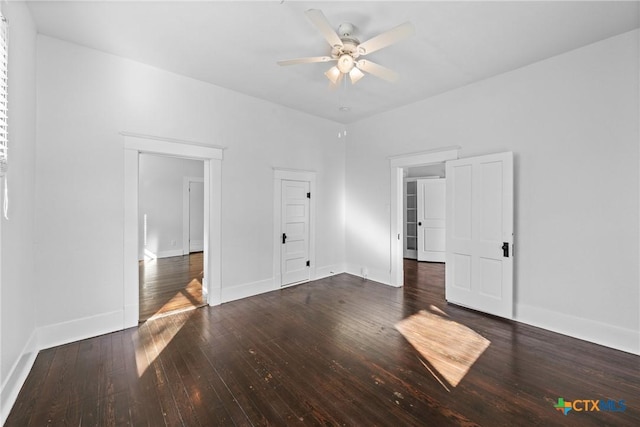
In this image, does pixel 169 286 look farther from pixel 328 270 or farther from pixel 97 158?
pixel 328 270

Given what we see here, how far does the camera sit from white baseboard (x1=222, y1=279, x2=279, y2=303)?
13.4ft

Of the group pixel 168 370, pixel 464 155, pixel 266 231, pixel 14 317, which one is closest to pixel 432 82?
pixel 464 155

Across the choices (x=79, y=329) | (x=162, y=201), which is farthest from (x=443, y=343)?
(x=162, y=201)

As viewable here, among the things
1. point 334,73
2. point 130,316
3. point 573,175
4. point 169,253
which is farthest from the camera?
point 169,253

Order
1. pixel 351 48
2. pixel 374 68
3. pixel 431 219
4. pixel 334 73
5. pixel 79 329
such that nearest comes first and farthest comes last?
pixel 351 48 → pixel 374 68 → pixel 334 73 → pixel 79 329 → pixel 431 219

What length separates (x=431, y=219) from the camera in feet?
24.2

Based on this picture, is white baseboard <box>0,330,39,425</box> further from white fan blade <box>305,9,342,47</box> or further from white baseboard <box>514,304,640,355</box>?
white baseboard <box>514,304,640,355</box>

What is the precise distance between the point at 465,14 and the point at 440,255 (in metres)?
5.79

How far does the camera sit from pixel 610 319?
2830 millimetres

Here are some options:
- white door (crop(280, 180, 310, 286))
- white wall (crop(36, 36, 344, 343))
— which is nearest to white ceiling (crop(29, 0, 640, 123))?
white wall (crop(36, 36, 344, 343))

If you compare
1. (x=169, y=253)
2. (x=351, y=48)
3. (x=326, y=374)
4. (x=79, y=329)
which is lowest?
(x=326, y=374)

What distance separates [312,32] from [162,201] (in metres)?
6.51

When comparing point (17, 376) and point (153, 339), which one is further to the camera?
point (153, 339)

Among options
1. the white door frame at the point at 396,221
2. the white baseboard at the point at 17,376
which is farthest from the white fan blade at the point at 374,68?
the white baseboard at the point at 17,376
